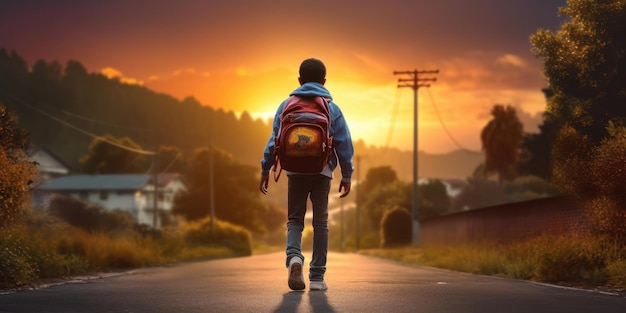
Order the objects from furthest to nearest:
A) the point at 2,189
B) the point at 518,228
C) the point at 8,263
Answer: the point at 518,228
the point at 2,189
the point at 8,263

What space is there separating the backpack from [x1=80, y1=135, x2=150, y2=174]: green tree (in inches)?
3683

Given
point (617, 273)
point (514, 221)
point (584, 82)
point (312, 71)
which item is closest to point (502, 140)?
point (514, 221)

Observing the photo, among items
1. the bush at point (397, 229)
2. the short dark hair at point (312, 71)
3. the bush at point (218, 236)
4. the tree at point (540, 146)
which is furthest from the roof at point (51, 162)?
the short dark hair at point (312, 71)

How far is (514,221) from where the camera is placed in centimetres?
2622

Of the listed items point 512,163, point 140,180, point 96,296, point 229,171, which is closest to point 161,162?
point 140,180

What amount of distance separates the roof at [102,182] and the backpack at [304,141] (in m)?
87.1

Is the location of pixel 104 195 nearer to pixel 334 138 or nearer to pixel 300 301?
pixel 334 138

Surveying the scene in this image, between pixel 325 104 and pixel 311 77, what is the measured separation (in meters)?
0.49

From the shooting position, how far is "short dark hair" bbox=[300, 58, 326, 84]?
9070 mm

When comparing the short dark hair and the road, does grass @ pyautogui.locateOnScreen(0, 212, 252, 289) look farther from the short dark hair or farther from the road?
the short dark hair

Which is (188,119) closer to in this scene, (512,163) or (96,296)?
(512,163)

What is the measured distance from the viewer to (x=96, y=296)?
875 centimetres

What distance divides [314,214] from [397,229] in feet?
177

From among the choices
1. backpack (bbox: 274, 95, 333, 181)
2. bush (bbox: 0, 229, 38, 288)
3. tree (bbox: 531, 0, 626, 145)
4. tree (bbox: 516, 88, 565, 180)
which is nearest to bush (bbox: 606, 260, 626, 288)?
backpack (bbox: 274, 95, 333, 181)
